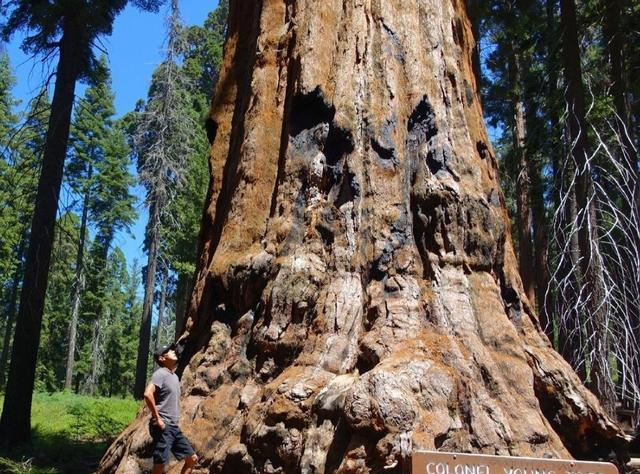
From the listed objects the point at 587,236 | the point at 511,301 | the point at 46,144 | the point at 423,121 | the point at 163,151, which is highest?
the point at 163,151

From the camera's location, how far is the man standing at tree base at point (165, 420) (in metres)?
5.82

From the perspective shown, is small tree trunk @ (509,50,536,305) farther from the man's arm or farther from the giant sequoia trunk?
the man's arm

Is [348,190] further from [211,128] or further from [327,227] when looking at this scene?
[211,128]

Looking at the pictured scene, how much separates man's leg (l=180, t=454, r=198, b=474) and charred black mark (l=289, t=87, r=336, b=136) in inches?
129

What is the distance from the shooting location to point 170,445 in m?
5.87

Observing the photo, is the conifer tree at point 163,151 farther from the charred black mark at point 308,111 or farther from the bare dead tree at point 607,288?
the charred black mark at point 308,111

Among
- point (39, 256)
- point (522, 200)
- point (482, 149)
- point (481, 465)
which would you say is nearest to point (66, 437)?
point (39, 256)

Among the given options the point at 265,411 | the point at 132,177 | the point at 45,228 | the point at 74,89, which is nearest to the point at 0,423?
the point at 45,228

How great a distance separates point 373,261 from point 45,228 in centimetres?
962

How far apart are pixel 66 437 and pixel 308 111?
1069 centimetres

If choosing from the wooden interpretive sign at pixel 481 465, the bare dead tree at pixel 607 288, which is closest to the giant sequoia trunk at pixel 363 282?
the wooden interpretive sign at pixel 481 465

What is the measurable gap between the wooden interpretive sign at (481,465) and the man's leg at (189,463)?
8.41 feet

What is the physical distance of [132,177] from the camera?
38.7 meters

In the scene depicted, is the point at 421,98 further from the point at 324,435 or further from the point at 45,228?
the point at 45,228
